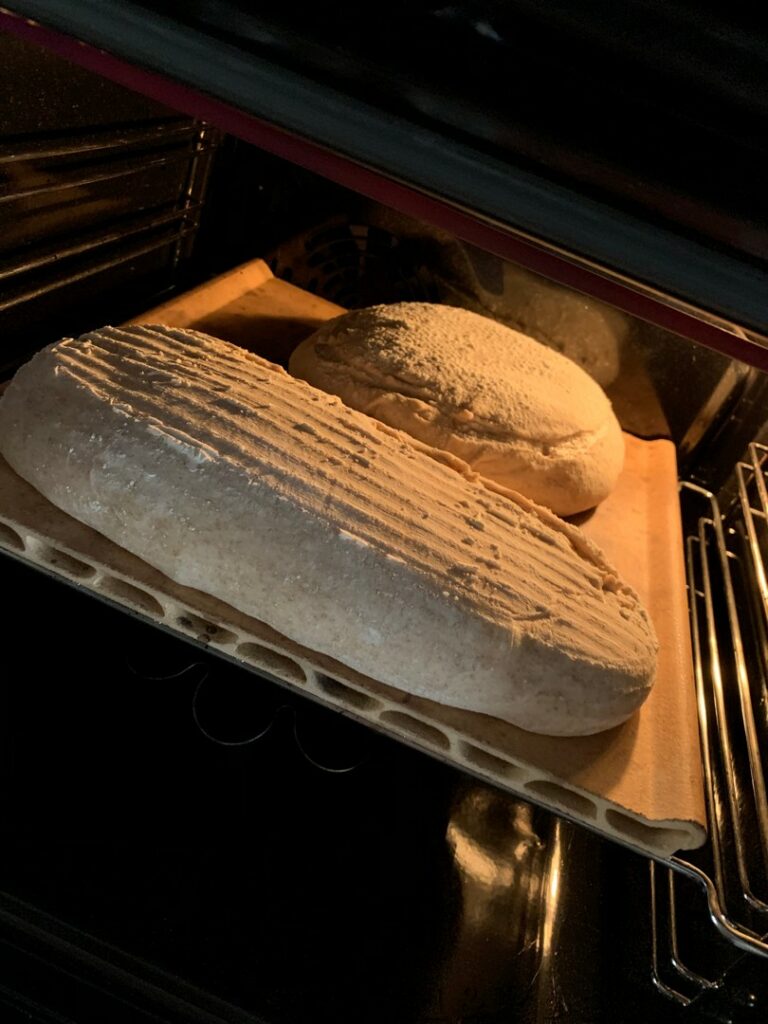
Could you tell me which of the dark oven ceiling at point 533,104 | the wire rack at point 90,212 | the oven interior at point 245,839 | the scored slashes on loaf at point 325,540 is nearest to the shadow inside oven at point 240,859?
the oven interior at point 245,839

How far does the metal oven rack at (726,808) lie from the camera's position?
834 mm

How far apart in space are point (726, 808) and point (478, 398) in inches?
25.7

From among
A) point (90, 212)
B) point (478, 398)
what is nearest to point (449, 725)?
point (478, 398)

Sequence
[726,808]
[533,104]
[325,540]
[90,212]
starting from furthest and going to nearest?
[90,212]
[726,808]
[325,540]
[533,104]

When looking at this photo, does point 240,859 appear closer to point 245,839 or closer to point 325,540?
point 245,839

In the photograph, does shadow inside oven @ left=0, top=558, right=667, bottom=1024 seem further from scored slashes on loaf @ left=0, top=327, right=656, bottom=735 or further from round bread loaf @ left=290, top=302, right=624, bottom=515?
round bread loaf @ left=290, top=302, right=624, bottom=515

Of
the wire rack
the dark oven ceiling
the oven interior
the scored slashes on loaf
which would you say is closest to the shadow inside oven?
the oven interior

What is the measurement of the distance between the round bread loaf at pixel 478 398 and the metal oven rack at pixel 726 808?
26cm

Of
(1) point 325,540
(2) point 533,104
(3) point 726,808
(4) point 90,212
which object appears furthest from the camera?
(4) point 90,212

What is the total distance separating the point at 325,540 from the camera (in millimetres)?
836

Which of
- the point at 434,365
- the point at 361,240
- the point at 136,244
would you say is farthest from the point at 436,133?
the point at 361,240

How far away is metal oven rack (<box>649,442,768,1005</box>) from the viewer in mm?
834

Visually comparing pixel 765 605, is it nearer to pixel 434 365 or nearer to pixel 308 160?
pixel 434 365

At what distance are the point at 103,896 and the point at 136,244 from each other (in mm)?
1027
